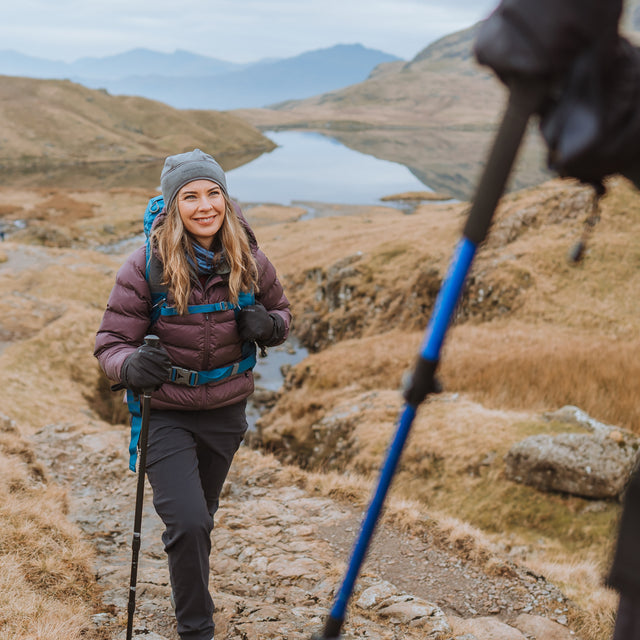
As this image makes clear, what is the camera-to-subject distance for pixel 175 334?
4.26 meters

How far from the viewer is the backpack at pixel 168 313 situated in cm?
420

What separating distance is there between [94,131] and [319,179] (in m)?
78.9

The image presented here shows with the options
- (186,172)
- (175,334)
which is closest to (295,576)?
(175,334)

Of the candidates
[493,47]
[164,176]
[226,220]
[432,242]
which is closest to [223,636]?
[226,220]

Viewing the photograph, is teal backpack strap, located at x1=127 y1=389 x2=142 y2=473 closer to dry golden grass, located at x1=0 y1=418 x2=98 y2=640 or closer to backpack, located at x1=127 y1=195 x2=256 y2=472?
backpack, located at x1=127 y1=195 x2=256 y2=472

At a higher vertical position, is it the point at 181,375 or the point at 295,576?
the point at 181,375

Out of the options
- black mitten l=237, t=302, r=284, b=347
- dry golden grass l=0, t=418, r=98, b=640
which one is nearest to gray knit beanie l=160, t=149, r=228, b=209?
black mitten l=237, t=302, r=284, b=347

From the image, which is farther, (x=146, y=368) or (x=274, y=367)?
(x=274, y=367)

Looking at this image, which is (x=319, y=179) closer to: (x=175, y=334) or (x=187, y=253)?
(x=187, y=253)

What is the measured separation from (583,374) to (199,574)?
11.3m

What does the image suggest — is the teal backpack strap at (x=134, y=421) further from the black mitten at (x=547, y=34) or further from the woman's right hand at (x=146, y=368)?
the black mitten at (x=547, y=34)

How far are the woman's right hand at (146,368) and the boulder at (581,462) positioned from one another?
7.10 meters


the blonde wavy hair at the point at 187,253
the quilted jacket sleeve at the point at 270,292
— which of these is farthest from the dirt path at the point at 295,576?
the blonde wavy hair at the point at 187,253

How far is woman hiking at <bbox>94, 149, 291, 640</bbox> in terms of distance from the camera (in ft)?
13.0
